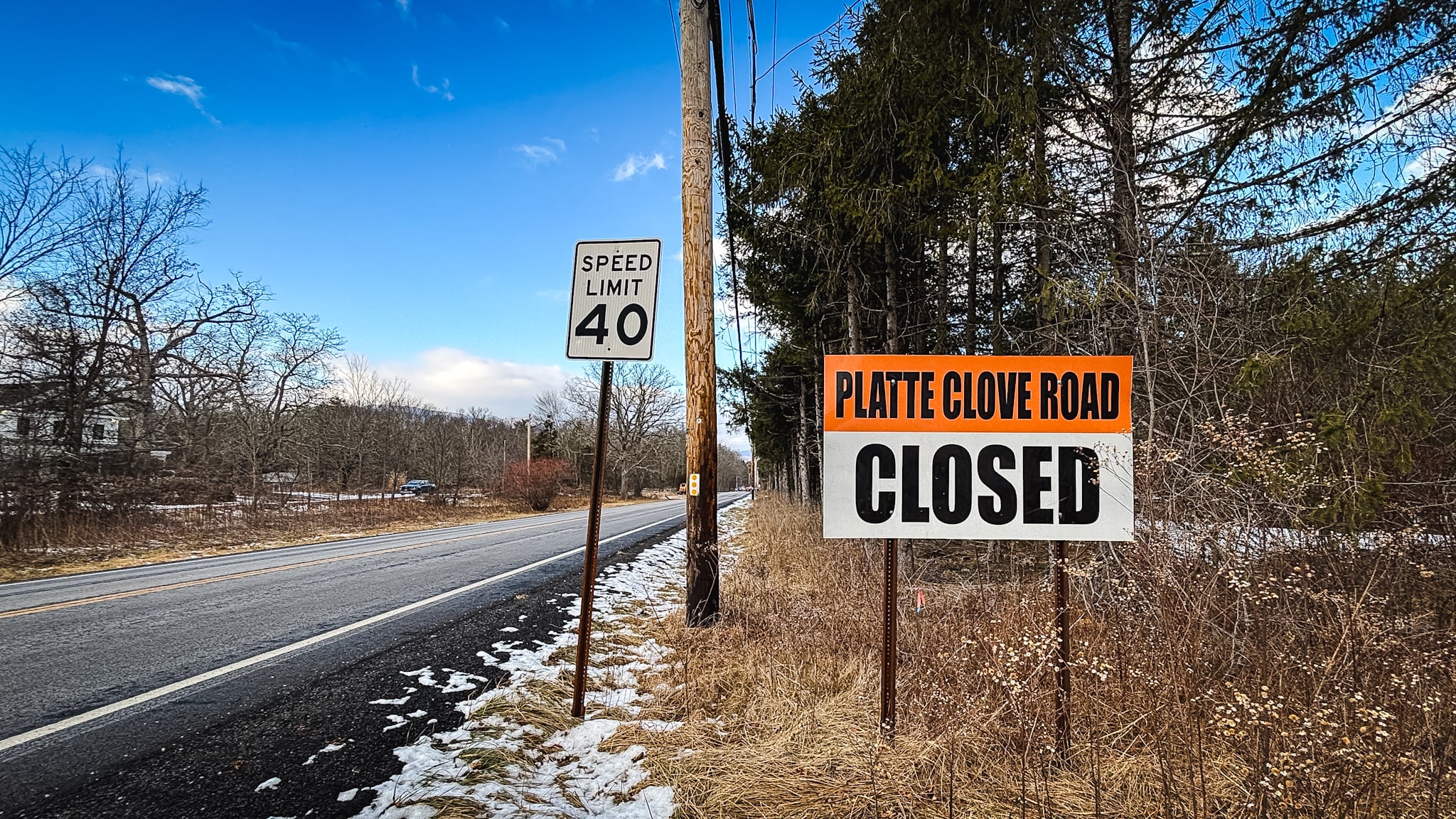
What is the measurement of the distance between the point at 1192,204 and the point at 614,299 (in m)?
5.14

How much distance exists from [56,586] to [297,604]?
4235mm

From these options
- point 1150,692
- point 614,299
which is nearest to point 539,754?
point 614,299

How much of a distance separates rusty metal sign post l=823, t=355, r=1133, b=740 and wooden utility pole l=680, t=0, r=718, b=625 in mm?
2179

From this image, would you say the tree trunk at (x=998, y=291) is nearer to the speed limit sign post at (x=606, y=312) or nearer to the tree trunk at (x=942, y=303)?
the tree trunk at (x=942, y=303)

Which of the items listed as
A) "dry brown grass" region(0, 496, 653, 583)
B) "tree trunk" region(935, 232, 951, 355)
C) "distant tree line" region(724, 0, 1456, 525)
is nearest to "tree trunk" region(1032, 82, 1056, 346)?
"distant tree line" region(724, 0, 1456, 525)

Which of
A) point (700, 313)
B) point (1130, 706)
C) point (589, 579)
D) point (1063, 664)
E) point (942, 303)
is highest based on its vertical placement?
point (942, 303)

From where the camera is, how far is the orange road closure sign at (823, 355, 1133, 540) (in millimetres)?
2971

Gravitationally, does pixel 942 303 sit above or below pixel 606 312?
above

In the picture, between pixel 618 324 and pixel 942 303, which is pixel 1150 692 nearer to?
pixel 618 324

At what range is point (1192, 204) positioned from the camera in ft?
16.9

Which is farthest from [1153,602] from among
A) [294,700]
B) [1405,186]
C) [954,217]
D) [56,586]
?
[56,586]

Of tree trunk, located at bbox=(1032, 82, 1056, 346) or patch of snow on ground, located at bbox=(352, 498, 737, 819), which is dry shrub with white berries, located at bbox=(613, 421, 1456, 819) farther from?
tree trunk, located at bbox=(1032, 82, 1056, 346)

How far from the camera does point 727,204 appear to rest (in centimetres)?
934

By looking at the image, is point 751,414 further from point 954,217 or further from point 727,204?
point 954,217
